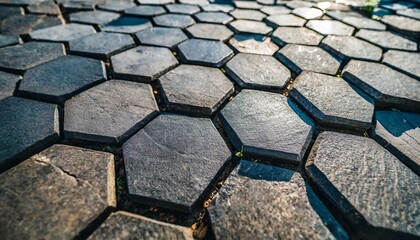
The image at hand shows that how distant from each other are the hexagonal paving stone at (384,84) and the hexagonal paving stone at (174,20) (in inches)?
53.2

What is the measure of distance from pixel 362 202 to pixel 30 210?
1029mm

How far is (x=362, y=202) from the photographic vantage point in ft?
2.41

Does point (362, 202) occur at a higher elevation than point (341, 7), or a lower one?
lower

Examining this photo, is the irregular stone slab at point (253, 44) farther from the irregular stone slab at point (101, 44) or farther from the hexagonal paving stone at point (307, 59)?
the irregular stone slab at point (101, 44)

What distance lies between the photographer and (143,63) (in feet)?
4.68

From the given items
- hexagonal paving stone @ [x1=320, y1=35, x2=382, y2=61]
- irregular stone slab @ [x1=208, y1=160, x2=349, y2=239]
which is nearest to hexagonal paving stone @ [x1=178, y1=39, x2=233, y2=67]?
hexagonal paving stone @ [x1=320, y1=35, x2=382, y2=61]

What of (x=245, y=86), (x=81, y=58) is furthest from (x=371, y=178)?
(x=81, y=58)

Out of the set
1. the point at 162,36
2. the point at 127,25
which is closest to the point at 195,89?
the point at 162,36

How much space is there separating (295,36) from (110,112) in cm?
155

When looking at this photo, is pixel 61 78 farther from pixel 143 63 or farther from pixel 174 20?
pixel 174 20

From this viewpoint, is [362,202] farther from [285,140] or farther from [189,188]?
[189,188]

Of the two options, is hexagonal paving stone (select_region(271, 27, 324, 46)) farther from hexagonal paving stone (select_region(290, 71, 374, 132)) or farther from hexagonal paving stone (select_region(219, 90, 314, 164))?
hexagonal paving stone (select_region(219, 90, 314, 164))

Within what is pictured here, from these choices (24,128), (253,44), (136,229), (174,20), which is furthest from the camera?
(174,20)

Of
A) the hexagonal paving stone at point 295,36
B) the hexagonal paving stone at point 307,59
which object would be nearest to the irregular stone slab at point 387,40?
the hexagonal paving stone at point 295,36
